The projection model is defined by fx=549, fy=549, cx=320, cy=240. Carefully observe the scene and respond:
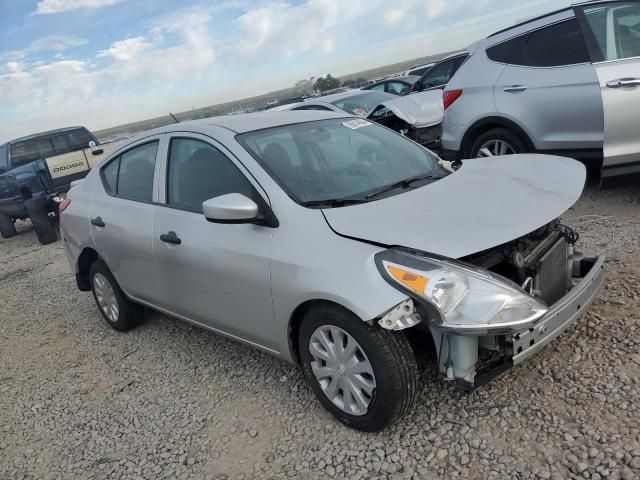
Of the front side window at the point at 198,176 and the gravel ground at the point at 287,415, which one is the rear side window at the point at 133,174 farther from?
the gravel ground at the point at 287,415

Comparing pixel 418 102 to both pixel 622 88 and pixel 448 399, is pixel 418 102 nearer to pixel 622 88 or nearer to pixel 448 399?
pixel 622 88

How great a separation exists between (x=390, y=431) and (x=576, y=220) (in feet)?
11.2

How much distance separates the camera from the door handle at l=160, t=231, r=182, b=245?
3.54 metres

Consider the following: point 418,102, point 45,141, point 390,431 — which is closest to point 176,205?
point 390,431

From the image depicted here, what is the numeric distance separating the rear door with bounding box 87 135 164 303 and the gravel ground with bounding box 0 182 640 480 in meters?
0.65

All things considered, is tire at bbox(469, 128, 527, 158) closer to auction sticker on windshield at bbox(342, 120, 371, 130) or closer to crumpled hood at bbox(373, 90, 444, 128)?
crumpled hood at bbox(373, 90, 444, 128)

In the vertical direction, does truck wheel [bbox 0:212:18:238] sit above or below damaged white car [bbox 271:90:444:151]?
below

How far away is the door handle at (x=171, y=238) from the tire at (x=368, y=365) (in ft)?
3.74

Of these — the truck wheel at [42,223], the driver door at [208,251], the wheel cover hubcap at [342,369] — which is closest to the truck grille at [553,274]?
the wheel cover hubcap at [342,369]

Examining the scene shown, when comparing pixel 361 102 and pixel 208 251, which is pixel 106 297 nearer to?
pixel 208 251

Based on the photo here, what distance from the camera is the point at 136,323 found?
4773mm

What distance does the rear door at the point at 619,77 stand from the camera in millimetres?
4695

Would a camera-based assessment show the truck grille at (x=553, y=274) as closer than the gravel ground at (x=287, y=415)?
No

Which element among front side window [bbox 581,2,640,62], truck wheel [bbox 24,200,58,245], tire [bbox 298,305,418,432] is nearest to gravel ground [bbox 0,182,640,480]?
tire [bbox 298,305,418,432]
